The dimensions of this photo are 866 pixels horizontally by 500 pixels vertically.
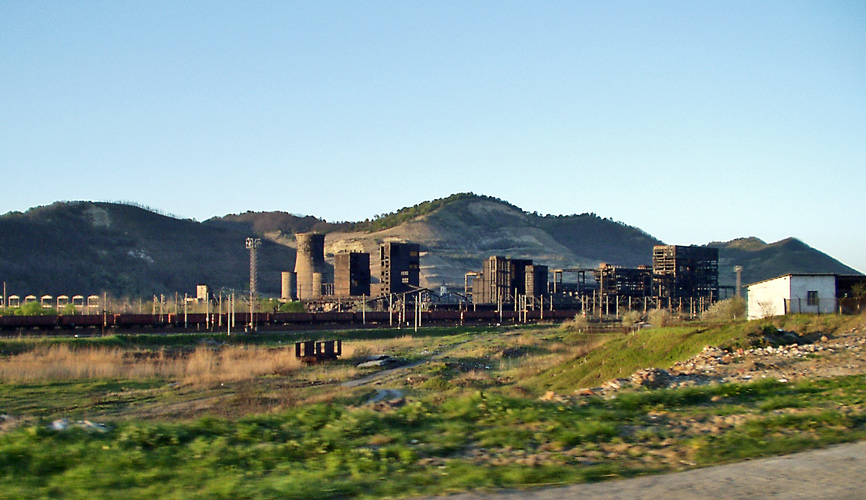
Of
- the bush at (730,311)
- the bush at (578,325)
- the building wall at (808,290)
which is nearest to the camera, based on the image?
the building wall at (808,290)

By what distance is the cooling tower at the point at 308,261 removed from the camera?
98312mm

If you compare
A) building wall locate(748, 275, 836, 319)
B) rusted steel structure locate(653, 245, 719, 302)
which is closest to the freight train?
rusted steel structure locate(653, 245, 719, 302)

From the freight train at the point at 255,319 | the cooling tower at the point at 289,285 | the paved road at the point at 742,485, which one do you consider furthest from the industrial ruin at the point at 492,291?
the paved road at the point at 742,485

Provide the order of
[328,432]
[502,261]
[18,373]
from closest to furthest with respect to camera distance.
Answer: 1. [328,432]
2. [18,373]
3. [502,261]

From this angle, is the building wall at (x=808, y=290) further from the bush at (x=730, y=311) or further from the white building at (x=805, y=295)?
the bush at (x=730, y=311)

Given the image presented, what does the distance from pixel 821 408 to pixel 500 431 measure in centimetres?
547

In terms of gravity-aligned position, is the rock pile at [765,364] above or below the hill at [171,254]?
below

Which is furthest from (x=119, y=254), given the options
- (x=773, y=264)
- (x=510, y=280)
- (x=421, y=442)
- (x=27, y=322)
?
(x=773, y=264)

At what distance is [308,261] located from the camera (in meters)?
99.8

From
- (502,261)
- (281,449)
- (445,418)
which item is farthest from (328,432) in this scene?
(502,261)

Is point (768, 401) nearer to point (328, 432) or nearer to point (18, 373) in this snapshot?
point (328, 432)

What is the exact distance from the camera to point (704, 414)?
448 inches

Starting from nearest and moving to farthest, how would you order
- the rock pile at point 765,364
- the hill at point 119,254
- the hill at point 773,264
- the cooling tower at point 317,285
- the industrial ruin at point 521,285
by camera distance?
the rock pile at point 765,364 → the industrial ruin at point 521,285 → the cooling tower at point 317,285 → the hill at point 119,254 → the hill at point 773,264

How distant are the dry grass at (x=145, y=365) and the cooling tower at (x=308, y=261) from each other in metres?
51.1
